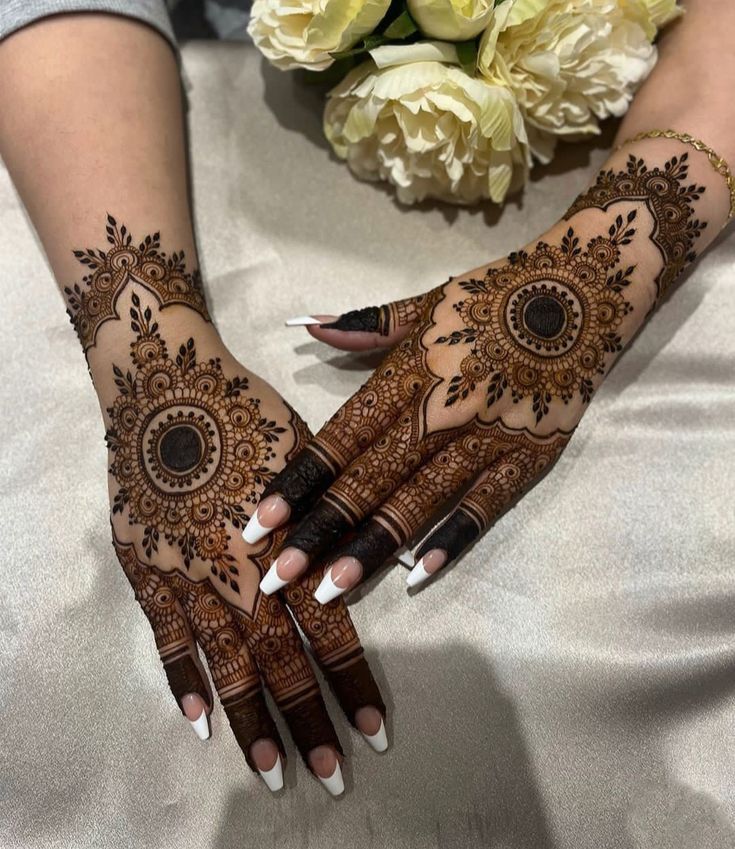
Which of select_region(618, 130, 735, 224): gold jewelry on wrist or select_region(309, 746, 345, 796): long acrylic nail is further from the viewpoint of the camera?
select_region(618, 130, 735, 224): gold jewelry on wrist

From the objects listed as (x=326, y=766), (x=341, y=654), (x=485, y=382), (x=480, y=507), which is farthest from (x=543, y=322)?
(x=326, y=766)

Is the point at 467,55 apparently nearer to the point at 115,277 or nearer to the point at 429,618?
the point at 115,277

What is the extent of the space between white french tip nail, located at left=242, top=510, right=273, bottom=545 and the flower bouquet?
18.7 inches

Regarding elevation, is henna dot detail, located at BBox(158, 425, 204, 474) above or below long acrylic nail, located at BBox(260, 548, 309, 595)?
above

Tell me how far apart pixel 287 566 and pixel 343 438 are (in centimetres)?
15

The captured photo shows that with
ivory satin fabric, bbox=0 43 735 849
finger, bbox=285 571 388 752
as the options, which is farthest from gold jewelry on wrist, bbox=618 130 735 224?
finger, bbox=285 571 388 752

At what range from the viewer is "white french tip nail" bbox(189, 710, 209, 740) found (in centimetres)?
73

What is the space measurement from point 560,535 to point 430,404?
0.80 feet

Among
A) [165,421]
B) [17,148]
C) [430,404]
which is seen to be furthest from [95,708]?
[17,148]

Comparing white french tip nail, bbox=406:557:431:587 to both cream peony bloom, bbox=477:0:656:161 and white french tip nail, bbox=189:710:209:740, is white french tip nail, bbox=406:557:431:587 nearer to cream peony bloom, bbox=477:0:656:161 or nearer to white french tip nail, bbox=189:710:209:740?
white french tip nail, bbox=189:710:209:740

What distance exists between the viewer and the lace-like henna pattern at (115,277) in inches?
31.6

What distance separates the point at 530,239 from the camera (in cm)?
96

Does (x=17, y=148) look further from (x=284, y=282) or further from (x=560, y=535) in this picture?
(x=560, y=535)

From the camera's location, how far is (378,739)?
731 millimetres
